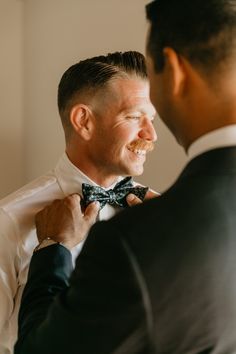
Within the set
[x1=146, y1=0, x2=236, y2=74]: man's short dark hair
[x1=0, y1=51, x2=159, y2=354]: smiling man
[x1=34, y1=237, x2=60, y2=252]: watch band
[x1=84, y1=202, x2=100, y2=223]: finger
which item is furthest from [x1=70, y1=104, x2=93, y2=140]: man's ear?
[x1=146, y1=0, x2=236, y2=74]: man's short dark hair

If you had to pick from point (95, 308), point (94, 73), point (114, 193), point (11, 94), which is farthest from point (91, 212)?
point (11, 94)

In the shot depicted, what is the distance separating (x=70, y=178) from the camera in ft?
4.66

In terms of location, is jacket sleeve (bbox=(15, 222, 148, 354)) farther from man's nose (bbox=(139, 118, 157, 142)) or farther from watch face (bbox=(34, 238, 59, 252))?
man's nose (bbox=(139, 118, 157, 142))

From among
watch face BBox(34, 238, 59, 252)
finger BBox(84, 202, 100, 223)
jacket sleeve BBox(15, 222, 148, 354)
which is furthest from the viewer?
finger BBox(84, 202, 100, 223)

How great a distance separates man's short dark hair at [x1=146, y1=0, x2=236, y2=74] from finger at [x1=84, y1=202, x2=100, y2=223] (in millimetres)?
547

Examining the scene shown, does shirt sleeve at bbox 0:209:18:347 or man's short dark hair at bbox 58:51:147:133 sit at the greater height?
man's short dark hair at bbox 58:51:147:133

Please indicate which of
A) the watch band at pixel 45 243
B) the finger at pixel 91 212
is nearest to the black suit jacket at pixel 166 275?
the watch band at pixel 45 243

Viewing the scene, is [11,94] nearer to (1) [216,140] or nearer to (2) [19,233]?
(2) [19,233]

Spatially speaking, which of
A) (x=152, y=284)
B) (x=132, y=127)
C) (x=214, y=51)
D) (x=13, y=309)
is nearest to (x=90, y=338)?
(x=152, y=284)

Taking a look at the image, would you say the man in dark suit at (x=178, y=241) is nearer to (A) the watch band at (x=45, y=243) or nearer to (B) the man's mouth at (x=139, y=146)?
(A) the watch band at (x=45, y=243)

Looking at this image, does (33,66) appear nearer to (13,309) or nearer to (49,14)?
(49,14)

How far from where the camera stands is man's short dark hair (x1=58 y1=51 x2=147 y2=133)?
144 cm

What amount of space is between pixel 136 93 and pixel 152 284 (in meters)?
0.80

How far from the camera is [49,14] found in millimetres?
2010
